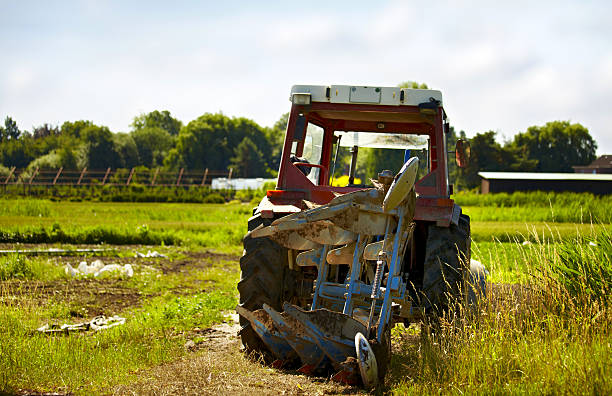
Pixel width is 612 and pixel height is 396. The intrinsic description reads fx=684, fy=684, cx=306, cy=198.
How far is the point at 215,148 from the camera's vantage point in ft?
323

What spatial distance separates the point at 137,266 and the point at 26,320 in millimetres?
5940

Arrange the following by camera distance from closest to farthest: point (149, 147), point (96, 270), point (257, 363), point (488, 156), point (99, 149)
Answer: point (257, 363)
point (96, 270)
point (488, 156)
point (99, 149)
point (149, 147)

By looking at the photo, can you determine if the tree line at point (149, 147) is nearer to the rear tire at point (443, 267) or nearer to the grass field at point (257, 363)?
the grass field at point (257, 363)

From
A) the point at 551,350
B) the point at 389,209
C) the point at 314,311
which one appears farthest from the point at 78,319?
the point at 551,350

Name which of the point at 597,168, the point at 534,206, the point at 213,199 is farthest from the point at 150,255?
the point at 597,168

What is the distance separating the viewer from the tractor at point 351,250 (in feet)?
17.3

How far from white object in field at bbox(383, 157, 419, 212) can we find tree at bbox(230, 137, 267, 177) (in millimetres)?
83187

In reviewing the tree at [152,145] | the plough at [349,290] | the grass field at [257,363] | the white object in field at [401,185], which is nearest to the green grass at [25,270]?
the grass field at [257,363]

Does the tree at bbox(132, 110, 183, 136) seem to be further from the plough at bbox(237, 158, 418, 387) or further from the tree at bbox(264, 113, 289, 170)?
the plough at bbox(237, 158, 418, 387)

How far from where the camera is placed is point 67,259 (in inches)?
587

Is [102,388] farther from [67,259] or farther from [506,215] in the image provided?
[506,215]

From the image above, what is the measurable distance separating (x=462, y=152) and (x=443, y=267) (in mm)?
1930

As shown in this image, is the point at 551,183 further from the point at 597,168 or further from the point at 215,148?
the point at 215,148

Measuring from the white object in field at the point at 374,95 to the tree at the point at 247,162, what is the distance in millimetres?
81469
